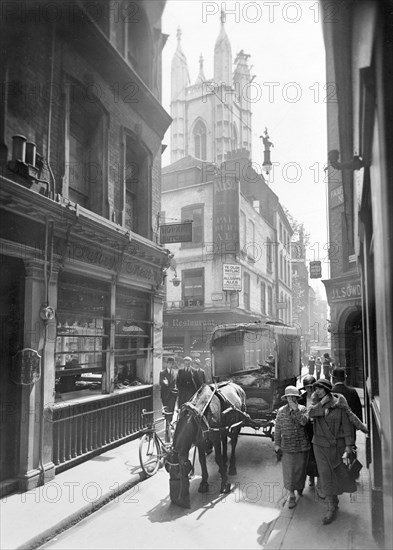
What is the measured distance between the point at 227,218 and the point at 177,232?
1500 cm

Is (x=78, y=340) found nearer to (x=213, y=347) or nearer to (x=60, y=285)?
(x=60, y=285)

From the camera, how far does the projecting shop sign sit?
25.2 meters

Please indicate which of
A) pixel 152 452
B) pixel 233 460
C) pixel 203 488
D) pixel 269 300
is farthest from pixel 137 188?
pixel 269 300

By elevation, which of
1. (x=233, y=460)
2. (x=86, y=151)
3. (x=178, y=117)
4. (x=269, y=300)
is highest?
(x=178, y=117)

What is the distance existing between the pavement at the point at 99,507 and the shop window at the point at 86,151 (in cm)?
572

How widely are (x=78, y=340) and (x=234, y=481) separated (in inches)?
167

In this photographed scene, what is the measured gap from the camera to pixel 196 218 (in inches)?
1091

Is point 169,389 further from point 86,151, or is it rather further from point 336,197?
point 336,197

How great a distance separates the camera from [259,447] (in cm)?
979

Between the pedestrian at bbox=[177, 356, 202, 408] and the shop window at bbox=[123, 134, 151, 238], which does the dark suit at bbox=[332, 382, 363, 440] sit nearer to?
the pedestrian at bbox=[177, 356, 202, 408]

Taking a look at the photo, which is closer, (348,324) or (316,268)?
(348,324)

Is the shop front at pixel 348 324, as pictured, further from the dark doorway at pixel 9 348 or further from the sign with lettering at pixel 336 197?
the dark doorway at pixel 9 348

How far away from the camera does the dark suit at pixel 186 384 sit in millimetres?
10281

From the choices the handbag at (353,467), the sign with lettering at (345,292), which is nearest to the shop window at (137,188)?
the handbag at (353,467)
